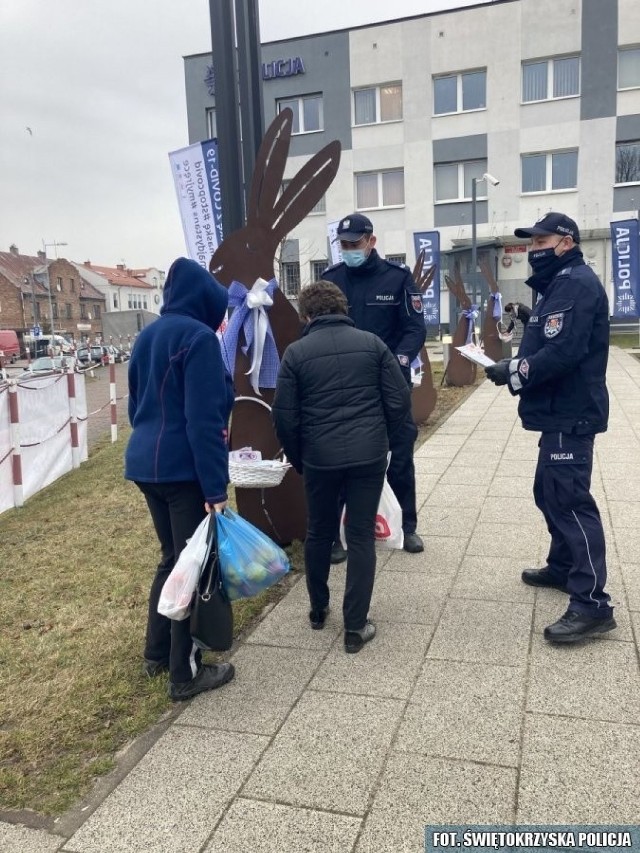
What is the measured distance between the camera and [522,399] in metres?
3.62

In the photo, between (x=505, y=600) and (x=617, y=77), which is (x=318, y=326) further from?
(x=617, y=77)

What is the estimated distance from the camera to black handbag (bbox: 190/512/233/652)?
2.96m

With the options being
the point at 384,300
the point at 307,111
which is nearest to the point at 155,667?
the point at 384,300

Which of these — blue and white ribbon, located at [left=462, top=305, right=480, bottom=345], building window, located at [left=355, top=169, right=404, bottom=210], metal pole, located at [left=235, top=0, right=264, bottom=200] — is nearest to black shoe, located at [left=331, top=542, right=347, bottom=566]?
metal pole, located at [left=235, top=0, right=264, bottom=200]

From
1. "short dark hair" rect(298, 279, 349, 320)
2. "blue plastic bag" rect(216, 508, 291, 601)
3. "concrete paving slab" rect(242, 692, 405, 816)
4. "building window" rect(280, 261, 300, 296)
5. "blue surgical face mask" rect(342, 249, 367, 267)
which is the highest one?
"building window" rect(280, 261, 300, 296)

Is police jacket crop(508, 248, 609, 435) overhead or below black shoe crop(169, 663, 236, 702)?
overhead

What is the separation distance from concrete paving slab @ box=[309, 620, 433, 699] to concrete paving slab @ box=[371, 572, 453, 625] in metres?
0.13

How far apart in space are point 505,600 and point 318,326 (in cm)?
193

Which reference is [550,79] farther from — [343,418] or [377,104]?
[343,418]

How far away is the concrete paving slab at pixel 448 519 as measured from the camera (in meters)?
5.38

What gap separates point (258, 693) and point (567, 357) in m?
2.11

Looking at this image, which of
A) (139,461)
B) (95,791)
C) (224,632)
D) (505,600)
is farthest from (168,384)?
(505,600)

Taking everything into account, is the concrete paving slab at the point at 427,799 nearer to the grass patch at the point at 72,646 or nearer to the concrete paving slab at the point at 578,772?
the concrete paving slab at the point at 578,772

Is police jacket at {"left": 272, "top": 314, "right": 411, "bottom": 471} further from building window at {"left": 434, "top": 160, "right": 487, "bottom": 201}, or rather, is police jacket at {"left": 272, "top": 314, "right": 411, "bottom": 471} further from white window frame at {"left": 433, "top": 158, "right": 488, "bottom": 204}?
building window at {"left": 434, "top": 160, "right": 487, "bottom": 201}
